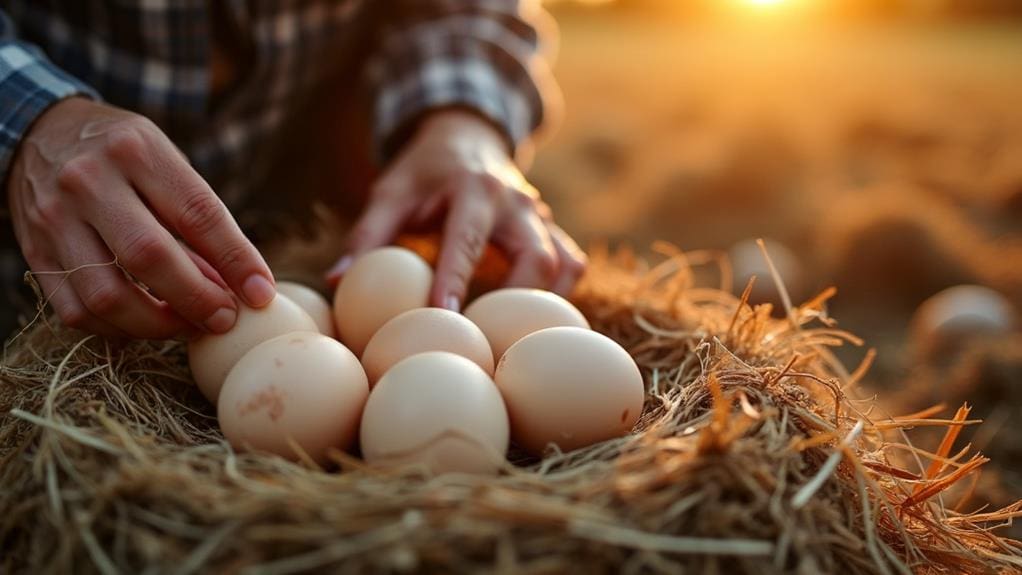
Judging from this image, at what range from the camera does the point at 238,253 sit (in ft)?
3.49

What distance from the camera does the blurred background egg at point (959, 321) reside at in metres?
2.06

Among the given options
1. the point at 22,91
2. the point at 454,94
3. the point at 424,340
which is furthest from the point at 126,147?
the point at 454,94

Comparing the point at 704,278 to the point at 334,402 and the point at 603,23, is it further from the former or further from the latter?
the point at 603,23

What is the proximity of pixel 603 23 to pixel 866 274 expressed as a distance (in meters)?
10.7

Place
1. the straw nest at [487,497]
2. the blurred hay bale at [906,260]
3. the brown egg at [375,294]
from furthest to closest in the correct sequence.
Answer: the blurred hay bale at [906,260], the brown egg at [375,294], the straw nest at [487,497]

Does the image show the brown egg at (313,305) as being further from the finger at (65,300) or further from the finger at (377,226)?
the finger at (65,300)

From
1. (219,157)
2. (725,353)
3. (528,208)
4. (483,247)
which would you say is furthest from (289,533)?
(219,157)

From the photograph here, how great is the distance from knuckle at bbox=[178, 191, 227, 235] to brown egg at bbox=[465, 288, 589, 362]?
1.22 ft

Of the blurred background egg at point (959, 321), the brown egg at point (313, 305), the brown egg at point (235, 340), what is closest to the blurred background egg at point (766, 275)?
the blurred background egg at point (959, 321)

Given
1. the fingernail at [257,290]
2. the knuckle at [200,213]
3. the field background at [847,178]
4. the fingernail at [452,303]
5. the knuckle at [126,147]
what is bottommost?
the field background at [847,178]

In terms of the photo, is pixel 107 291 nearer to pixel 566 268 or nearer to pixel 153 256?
pixel 153 256

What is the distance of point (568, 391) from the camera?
0.97 metres

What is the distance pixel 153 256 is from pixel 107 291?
0.08m

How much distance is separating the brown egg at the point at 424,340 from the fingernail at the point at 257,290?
0.50ft
